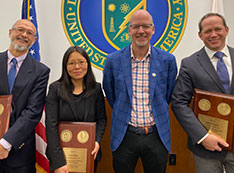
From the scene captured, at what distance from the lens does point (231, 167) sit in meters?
1.44

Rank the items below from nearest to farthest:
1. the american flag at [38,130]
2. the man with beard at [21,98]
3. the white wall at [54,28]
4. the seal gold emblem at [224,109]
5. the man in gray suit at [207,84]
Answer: the seal gold emblem at [224,109], the man in gray suit at [207,84], the man with beard at [21,98], the american flag at [38,130], the white wall at [54,28]

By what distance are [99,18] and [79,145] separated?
1.83m

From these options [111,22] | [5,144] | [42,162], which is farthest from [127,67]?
[42,162]

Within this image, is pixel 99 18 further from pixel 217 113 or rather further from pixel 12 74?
pixel 217 113

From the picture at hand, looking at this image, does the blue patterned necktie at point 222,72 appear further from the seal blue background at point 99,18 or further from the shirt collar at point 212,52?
the seal blue background at point 99,18

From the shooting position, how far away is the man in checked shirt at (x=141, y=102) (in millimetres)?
1592

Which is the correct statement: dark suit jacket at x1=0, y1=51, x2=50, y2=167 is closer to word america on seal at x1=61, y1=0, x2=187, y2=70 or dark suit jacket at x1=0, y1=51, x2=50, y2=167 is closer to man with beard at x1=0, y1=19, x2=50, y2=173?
man with beard at x1=0, y1=19, x2=50, y2=173

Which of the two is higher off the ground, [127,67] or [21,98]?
[127,67]

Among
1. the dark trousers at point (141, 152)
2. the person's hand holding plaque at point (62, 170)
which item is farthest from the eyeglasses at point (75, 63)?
the person's hand holding plaque at point (62, 170)

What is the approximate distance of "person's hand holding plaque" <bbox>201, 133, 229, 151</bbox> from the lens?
135 cm

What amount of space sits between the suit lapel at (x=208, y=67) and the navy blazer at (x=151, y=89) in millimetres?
244

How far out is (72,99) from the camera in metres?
1.56

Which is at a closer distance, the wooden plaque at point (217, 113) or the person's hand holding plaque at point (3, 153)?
the wooden plaque at point (217, 113)

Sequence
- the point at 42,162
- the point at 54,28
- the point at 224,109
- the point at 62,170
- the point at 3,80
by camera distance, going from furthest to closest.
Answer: the point at 54,28 → the point at 42,162 → the point at 3,80 → the point at 62,170 → the point at 224,109
